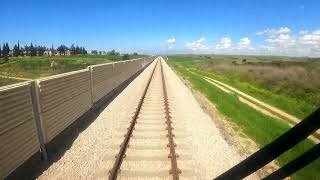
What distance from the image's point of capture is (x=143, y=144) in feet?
31.3

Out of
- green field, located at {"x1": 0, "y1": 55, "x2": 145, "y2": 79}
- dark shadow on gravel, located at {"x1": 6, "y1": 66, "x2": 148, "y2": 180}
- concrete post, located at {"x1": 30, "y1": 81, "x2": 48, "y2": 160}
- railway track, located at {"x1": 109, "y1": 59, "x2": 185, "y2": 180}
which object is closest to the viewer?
railway track, located at {"x1": 109, "y1": 59, "x2": 185, "y2": 180}

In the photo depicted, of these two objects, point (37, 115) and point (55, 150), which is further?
point (55, 150)

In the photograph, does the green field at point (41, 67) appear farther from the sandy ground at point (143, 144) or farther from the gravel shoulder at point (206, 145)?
the sandy ground at point (143, 144)

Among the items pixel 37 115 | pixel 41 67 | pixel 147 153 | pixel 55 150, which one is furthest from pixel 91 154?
pixel 41 67

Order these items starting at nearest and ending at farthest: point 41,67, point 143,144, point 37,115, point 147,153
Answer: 1. point 37,115
2. point 147,153
3. point 143,144
4. point 41,67

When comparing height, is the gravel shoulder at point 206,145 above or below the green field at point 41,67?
above

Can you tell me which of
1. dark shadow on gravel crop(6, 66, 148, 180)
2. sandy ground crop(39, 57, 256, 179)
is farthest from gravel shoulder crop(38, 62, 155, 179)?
dark shadow on gravel crop(6, 66, 148, 180)

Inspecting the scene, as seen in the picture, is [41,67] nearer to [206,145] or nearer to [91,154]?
[91,154]

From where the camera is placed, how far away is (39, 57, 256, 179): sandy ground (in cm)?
756

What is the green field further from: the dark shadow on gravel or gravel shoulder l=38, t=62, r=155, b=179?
gravel shoulder l=38, t=62, r=155, b=179

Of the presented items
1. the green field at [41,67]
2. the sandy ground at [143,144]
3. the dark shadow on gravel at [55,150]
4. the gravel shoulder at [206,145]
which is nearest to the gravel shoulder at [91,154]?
the sandy ground at [143,144]

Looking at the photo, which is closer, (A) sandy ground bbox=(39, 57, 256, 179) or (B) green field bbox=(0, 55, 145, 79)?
(A) sandy ground bbox=(39, 57, 256, 179)

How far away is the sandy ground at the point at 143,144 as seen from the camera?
7559 mm

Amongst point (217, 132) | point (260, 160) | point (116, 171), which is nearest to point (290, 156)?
point (217, 132)
